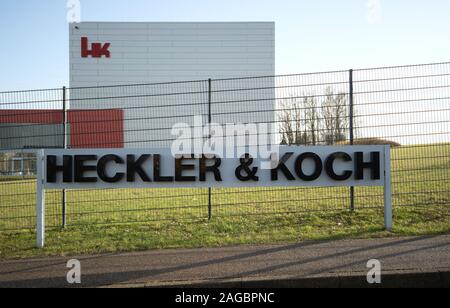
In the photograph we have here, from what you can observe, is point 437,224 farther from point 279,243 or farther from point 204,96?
point 204,96

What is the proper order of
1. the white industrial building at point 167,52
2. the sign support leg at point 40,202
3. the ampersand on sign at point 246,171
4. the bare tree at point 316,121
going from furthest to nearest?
the white industrial building at point 167,52, the bare tree at point 316,121, the ampersand on sign at point 246,171, the sign support leg at point 40,202

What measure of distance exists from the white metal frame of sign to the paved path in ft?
4.29

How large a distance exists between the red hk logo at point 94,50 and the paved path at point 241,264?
2969 cm

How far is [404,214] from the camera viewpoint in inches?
313

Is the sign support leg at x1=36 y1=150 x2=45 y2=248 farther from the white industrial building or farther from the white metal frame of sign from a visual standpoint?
the white industrial building

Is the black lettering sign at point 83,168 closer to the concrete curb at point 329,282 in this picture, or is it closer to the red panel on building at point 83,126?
the red panel on building at point 83,126

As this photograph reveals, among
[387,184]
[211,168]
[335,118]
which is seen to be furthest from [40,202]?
[387,184]

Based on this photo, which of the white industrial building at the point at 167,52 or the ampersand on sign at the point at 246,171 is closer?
Result: the ampersand on sign at the point at 246,171

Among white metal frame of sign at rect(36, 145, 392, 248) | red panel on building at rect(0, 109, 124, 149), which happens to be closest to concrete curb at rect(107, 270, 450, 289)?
white metal frame of sign at rect(36, 145, 392, 248)

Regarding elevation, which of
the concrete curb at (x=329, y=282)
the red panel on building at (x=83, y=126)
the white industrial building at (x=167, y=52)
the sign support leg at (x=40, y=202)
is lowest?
the concrete curb at (x=329, y=282)

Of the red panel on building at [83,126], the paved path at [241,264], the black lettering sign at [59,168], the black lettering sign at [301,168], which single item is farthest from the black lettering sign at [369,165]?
the black lettering sign at [59,168]

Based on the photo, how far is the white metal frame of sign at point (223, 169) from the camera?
7.23 m

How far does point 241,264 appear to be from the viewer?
17.7 ft
